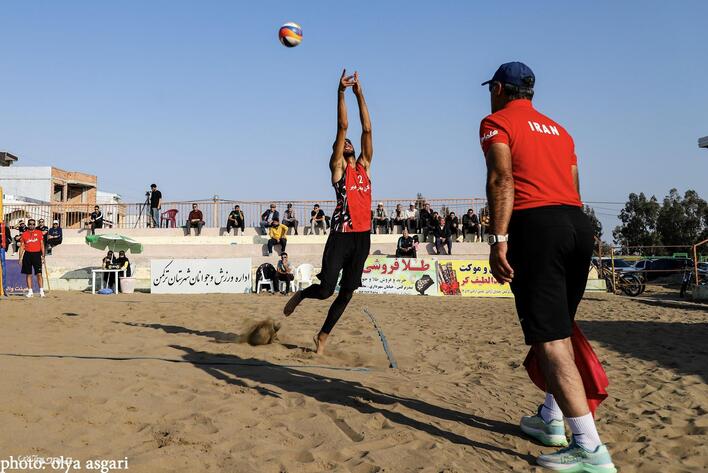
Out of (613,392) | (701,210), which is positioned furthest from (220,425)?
(701,210)

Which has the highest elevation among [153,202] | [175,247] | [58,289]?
[153,202]

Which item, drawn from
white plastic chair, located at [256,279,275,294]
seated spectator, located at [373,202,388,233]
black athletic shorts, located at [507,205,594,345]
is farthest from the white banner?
black athletic shorts, located at [507,205,594,345]

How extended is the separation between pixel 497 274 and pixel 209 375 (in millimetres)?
2650

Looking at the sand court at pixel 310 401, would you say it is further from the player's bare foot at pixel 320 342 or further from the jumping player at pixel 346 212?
the jumping player at pixel 346 212

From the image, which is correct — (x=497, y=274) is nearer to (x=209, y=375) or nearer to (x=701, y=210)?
(x=209, y=375)

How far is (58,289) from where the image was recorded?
1892cm

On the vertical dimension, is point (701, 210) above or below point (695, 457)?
above

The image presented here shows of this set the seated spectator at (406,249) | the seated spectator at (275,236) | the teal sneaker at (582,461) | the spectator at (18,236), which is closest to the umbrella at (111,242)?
the seated spectator at (275,236)

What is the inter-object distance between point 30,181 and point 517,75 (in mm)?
47109

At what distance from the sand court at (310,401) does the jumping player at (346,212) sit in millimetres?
738

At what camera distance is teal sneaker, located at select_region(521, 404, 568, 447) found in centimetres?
296

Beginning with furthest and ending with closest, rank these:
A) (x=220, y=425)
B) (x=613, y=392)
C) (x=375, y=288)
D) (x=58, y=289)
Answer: (x=58, y=289)
(x=375, y=288)
(x=613, y=392)
(x=220, y=425)

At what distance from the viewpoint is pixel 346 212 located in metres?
5.15

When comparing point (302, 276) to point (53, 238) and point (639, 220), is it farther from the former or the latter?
point (639, 220)
